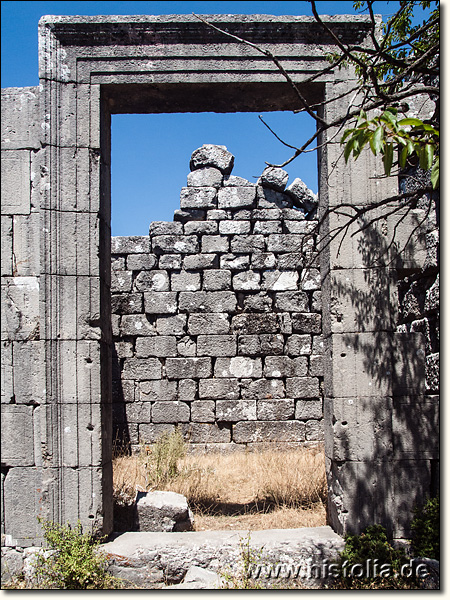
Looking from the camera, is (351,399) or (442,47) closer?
(442,47)

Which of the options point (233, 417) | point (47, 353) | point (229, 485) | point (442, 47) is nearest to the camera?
point (442, 47)

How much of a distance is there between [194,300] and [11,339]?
16.4 ft

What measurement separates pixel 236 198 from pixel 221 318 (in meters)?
2.22

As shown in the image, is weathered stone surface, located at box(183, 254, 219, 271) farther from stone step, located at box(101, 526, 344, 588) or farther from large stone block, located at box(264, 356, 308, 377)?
stone step, located at box(101, 526, 344, 588)

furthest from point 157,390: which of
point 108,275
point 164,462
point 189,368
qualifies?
point 108,275

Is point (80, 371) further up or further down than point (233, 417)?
further up

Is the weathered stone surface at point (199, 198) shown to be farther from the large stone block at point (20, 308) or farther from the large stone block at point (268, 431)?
the large stone block at point (20, 308)

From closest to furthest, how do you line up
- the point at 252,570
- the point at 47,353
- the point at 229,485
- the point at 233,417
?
the point at 252,570
the point at 47,353
the point at 229,485
the point at 233,417

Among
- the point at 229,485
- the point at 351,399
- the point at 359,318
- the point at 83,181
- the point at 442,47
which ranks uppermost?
the point at 442,47

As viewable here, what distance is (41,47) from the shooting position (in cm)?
497

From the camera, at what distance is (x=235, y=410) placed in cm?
942

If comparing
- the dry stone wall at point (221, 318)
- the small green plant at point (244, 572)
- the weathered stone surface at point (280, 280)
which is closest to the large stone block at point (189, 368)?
the dry stone wall at point (221, 318)

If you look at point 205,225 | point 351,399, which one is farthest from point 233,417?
point 351,399

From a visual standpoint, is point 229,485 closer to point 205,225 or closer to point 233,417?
point 233,417
